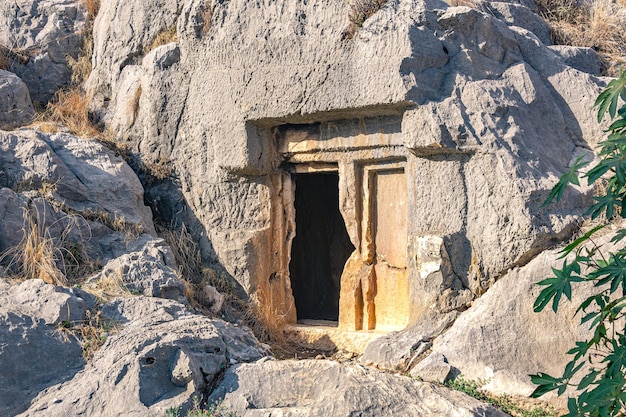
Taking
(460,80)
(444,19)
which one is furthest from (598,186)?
(444,19)

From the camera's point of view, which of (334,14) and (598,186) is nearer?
(598,186)

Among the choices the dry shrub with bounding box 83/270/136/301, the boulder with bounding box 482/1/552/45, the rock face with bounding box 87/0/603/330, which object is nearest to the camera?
the dry shrub with bounding box 83/270/136/301

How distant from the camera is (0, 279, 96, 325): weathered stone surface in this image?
18.7ft

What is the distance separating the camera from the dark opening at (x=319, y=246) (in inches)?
393

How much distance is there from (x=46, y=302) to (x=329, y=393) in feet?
6.58

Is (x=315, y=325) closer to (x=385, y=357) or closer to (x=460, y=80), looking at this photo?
(x=385, y=357)

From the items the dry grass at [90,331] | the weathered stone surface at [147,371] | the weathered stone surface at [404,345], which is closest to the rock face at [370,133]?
the weathered stone surface at [404,345]

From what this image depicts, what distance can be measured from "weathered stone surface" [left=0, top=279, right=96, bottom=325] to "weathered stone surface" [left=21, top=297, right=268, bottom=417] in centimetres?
33

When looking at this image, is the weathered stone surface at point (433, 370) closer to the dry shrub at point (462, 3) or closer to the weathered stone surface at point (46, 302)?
the weathered stone surface at point (46, 302)

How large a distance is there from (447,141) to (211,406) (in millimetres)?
2723

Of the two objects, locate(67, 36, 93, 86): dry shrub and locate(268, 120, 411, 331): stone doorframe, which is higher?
locate(67, 36, 93, 86): dry shrub

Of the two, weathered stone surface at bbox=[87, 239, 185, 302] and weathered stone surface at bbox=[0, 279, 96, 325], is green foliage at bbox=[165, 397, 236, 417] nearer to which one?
weathered stone surface at bbox=[0, 279, 96, 325]

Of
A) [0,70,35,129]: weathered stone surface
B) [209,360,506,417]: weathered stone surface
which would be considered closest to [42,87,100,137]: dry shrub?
[0,70,35,129]: weathered stone surface

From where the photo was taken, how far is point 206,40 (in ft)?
25.1
